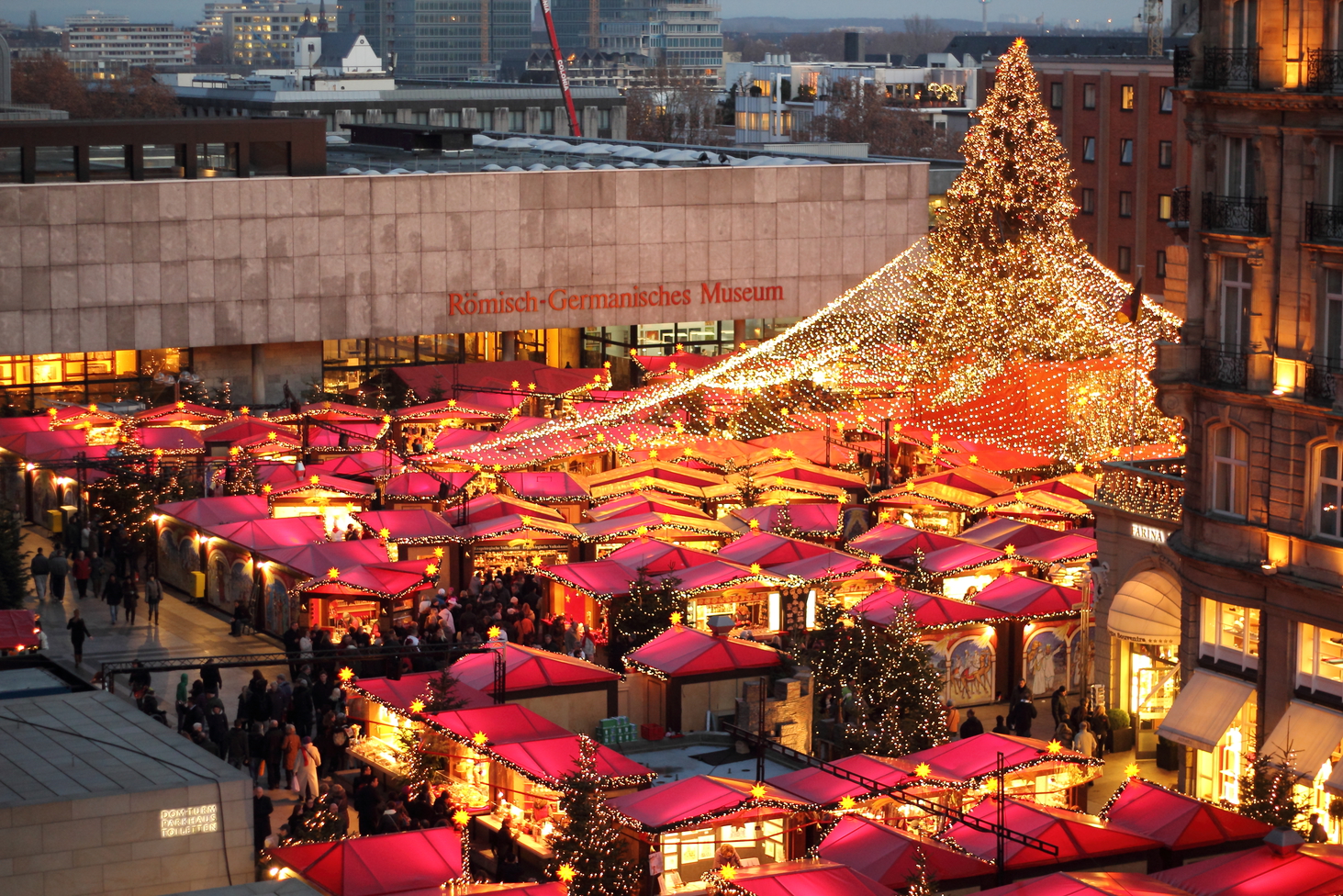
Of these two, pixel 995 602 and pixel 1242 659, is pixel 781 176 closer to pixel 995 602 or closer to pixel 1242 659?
pixel 995 602

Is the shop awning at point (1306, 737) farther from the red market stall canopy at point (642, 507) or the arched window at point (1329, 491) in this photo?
the red market stall canopy at point (642, 507)

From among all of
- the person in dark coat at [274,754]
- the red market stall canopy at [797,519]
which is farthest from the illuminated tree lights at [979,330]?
the person in dark coat at [274,754]

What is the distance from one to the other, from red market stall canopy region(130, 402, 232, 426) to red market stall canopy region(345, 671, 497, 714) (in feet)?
75.9

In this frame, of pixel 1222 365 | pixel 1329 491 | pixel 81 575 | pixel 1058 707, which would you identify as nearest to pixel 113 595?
pixel 81 575

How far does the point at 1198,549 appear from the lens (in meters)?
28.2

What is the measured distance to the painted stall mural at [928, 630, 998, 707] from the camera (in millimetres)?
32625

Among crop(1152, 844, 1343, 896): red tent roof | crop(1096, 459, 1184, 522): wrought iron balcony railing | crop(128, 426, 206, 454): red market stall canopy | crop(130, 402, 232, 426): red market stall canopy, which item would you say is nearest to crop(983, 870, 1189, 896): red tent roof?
crop(1152, 844, 1343, 896): red tent roof

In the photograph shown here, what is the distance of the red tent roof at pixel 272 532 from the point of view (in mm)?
37750

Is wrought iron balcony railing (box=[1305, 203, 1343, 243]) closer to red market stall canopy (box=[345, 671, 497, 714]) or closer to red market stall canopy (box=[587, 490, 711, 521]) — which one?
red market stall canopy (box=[345, 671, 497, 714])

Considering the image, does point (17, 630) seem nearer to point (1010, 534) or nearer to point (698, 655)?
point (698, 655)

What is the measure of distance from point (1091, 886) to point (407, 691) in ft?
37.7

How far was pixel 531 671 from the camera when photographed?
2947 cm

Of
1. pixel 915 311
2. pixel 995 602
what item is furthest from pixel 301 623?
pixel 915 311

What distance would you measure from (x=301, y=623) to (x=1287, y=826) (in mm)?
18942
